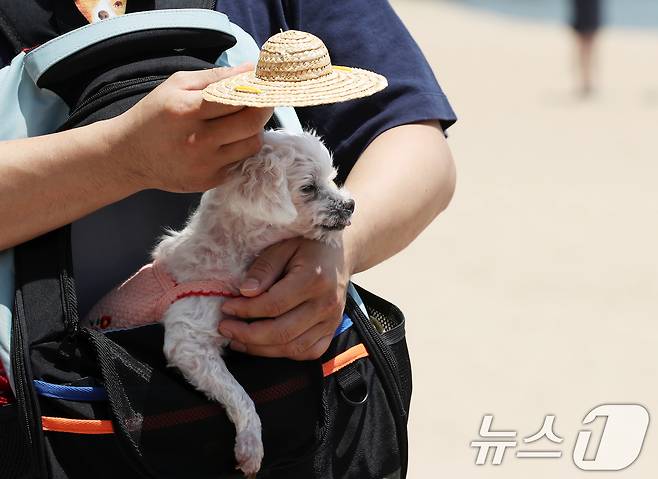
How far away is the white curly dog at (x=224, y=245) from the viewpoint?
190 centimetres

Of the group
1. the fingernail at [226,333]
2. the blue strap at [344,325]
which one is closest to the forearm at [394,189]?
the blue strap at [344,325]

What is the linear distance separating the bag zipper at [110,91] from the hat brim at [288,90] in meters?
0.27

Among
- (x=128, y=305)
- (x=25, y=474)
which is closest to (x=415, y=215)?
(x=128, y=305)

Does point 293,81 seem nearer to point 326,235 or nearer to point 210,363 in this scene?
point 326,235

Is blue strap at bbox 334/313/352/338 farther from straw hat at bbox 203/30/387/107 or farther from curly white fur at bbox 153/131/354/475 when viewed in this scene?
straw hat at bbox 203/30/387/107

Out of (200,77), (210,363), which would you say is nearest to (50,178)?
(200,77)

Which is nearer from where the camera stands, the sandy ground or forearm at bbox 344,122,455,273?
forearm at bbox 344,122,455,273

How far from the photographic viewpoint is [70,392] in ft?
5.70

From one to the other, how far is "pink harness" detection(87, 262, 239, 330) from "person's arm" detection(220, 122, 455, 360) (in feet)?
0.21

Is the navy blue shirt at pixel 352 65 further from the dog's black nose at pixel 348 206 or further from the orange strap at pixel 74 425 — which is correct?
the orange strap at pixel 74 425

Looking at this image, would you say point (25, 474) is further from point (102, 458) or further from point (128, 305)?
point (128, 305)

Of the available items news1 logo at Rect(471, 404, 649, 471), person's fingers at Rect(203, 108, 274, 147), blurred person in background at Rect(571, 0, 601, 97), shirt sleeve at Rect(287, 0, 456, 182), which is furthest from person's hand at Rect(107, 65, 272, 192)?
blurred person in background at Rect(571, 0, 601, 97)

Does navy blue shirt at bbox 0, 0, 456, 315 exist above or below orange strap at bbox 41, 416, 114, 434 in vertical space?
above

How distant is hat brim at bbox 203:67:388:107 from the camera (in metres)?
1.58
